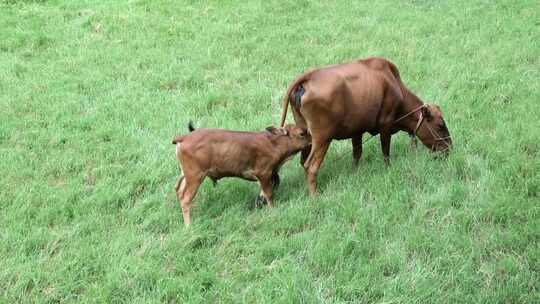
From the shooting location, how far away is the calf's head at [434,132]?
24.6 feet

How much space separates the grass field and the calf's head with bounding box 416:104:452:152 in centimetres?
19

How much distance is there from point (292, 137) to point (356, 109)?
2.30 feet

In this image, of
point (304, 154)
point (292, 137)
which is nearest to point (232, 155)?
point (292, 137)

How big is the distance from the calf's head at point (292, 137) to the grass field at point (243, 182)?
48 centimetres

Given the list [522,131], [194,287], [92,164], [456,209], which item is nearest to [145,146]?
[92,164]

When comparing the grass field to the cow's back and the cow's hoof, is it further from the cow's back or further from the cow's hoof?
the cow's back

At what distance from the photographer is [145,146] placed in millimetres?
7953

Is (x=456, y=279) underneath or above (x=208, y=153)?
underneath

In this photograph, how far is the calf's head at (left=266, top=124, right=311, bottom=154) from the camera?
6.79 m

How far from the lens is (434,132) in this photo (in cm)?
749

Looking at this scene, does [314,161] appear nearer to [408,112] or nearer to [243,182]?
[243,182]

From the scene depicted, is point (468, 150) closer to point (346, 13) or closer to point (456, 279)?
point (456, 279)

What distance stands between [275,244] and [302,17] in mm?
7596

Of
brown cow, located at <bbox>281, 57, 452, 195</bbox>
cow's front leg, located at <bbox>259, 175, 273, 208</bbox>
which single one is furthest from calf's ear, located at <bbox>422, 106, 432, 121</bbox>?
cow's front leg, located at <bbox>259, 175, 273, 208</bbox>
